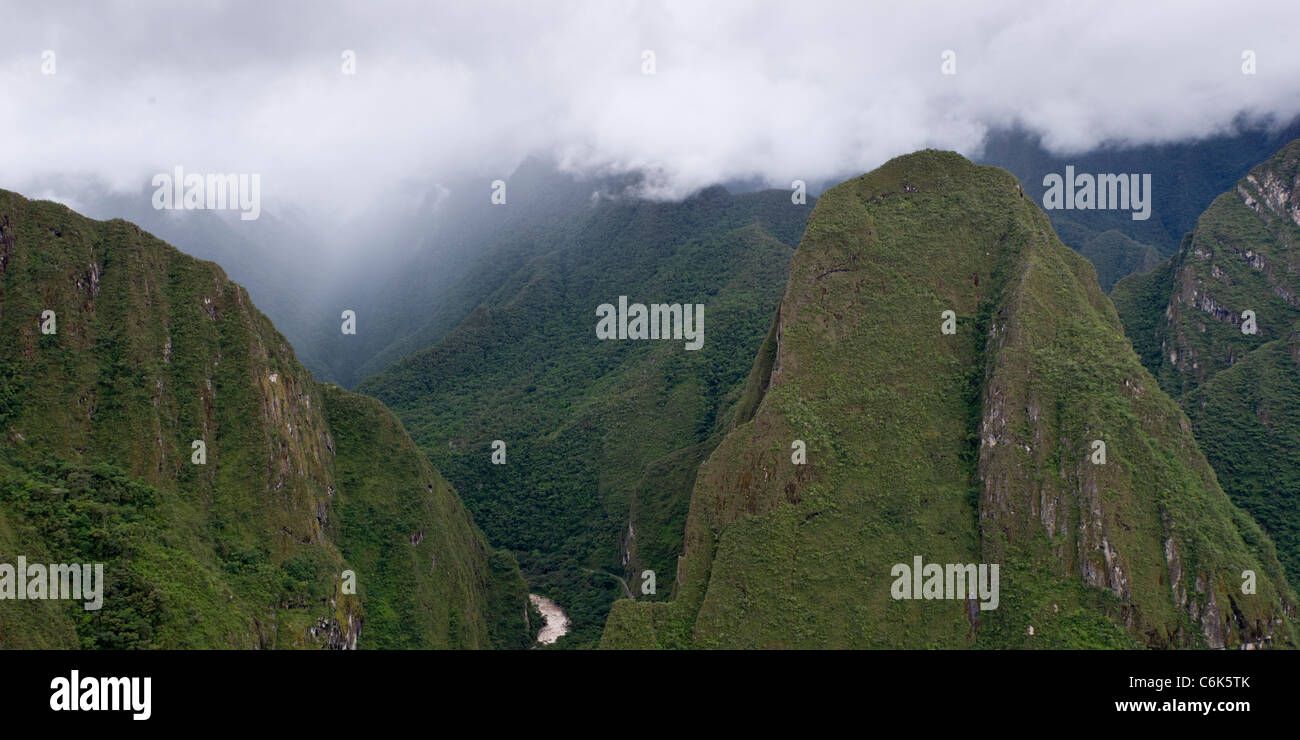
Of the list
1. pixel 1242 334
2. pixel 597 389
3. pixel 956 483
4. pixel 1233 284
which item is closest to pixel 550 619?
pixel 597 389

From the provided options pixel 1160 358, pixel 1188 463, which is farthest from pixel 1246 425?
pixel 1188 463

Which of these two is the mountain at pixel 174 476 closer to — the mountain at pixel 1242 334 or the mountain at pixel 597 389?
the mountain at pixel 597 389

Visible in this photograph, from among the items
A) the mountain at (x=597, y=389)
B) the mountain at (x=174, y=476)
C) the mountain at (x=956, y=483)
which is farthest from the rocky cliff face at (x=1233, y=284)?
the mountain at (x=174, y=476)

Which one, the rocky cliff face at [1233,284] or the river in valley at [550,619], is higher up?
the rocky cliff face at [1233,284]

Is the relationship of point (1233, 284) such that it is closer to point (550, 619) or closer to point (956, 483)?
point (956, 483)

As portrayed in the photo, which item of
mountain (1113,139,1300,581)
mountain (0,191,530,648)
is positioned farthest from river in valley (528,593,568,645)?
mountain (1113,139,1300,581)

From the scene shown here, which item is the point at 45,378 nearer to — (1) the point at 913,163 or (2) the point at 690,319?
(1) the point at 913,163
